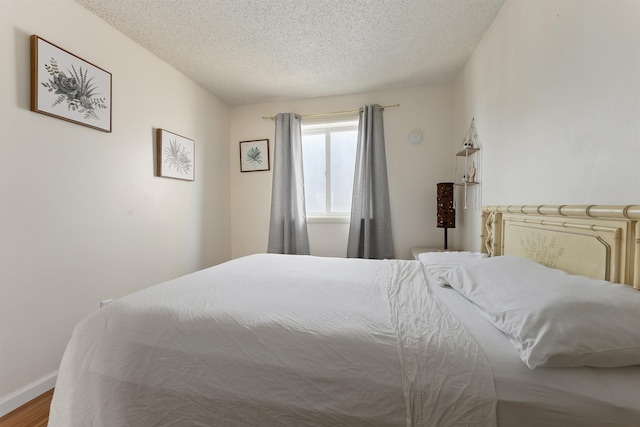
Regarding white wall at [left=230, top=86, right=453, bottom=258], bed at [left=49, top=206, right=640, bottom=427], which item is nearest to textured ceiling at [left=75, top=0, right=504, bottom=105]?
white wall at [left=230, top=86, right=453, bottom=258]

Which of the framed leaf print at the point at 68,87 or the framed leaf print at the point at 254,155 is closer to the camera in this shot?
the framed leaf print at the point at 68,87

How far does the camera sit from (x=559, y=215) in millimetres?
1143

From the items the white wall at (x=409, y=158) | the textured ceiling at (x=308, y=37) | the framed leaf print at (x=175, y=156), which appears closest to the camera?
the textured ceiling at (x=308, y=37)

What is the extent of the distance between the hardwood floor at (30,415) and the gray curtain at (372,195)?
257 cm

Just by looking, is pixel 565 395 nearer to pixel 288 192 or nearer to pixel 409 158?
pixel 409 158

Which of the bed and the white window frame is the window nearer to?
the white window frame

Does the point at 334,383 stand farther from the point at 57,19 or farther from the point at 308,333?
the point at 57,19

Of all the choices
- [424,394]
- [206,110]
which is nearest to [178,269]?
[206,110]

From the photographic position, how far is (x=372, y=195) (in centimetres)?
298

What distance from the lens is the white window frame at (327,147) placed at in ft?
10.3

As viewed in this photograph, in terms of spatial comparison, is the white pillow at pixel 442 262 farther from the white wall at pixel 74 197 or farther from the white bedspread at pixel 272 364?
the white wall at pixel 74 197

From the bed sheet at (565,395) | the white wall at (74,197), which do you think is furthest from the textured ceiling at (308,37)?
the bed sheet at (565,395)

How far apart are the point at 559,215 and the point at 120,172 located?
2928 mm

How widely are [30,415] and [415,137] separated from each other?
3781 mm
